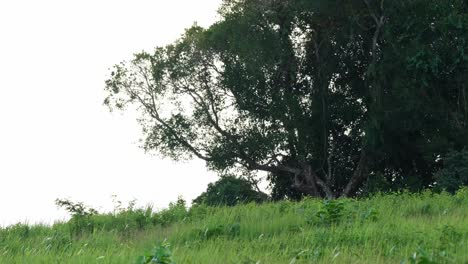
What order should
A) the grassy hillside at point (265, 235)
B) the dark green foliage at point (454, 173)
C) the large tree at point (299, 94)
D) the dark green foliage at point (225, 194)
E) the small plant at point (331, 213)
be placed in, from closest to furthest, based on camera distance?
the grassy hillside at point (265, 235) < the small plant at point (331, 213) < the dark green foliage at point (454, 173) < the dark green foliage at point (225, 194) < the large tree at point (299, 94)

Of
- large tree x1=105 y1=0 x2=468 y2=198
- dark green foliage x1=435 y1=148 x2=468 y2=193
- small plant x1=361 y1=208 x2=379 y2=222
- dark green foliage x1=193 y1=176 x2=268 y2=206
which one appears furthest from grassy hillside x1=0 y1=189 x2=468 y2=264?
large tree x1=105 y1=0 x2=468 y2=198

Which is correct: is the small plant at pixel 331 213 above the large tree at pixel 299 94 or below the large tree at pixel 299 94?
below

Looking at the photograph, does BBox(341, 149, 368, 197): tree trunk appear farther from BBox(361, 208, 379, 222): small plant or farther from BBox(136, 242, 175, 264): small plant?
BBox(136, 242, 175, 264): small plant

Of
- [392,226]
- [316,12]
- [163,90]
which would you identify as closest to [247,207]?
[392,226]

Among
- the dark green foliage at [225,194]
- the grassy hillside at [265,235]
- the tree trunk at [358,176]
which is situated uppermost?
the tree trunk at [358,176]

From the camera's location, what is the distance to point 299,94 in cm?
3212

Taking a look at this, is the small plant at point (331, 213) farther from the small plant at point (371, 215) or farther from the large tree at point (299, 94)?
the large tree at point (299, 94)

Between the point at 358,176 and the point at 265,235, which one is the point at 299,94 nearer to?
the point at 358,176

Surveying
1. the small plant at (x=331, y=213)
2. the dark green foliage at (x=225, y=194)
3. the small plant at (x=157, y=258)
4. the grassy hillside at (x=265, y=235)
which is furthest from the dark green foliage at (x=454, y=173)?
the small plant at (x=157, y=258)

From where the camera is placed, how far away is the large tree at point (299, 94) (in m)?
28.2

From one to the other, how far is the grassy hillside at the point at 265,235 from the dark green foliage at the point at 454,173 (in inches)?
337

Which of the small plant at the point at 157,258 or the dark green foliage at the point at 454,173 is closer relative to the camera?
the small plant at the point at 157,258

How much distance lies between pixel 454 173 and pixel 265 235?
14369 mm

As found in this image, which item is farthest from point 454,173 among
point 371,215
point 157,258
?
point 157,258
